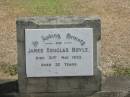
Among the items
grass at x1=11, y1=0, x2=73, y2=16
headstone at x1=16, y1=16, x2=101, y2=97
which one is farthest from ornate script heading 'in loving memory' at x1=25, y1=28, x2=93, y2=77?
grass at x1=11, y1=0, x2=73, y2=16

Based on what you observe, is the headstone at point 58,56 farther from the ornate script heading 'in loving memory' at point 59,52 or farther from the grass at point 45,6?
the grass at point 45,6

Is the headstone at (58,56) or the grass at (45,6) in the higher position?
the grass at (45,6)

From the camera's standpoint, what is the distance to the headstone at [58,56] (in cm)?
781

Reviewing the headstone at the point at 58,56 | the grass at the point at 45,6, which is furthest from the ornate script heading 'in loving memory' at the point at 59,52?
the grass at the point at 45,6

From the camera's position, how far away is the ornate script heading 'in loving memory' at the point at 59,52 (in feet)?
25.7

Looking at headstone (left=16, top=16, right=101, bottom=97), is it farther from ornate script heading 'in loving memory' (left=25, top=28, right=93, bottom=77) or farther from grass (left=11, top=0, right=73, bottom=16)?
grass (left=11, top=0, right=73, bottom=16)

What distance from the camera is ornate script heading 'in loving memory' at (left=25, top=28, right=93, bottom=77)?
7820mm

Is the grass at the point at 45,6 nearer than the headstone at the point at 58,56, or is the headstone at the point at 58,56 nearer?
the headstone at the point at 58,56

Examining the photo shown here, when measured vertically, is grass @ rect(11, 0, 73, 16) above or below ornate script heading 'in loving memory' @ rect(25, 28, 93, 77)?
→ above

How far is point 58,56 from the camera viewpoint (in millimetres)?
7914

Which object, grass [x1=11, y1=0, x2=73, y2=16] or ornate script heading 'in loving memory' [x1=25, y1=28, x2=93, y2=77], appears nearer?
ornate script heading 'in loving memory' [x1=25, y1=28, x2=93, y2=77]

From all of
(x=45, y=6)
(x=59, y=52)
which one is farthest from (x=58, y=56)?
(x=45, y=6)

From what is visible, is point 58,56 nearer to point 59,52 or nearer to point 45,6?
point 59,52

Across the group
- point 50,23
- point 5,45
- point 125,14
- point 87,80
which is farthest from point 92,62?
point 125,14
